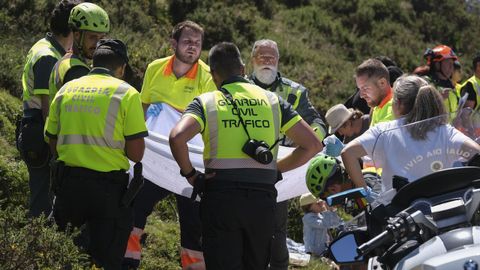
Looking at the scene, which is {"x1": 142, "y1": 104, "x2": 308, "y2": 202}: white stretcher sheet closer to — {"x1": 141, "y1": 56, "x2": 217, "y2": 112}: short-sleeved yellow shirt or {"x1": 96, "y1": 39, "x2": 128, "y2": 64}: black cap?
{"x1": 141, "y1": 56, "x2": 217, "y2": 112}: short-sleeved yellow shirt

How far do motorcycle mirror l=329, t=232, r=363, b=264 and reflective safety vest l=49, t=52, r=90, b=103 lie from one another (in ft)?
10.3

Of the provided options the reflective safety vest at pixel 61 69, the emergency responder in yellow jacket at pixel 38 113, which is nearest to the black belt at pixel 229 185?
the reflective safety vest at pixel 61 69

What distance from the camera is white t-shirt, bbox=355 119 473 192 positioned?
5.65 metres

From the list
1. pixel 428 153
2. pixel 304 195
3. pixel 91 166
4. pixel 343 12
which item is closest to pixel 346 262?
pixel 428 153

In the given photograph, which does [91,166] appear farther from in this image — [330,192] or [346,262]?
[346,262]

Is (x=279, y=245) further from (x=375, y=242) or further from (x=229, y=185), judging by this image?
A: (x=375, y=242)

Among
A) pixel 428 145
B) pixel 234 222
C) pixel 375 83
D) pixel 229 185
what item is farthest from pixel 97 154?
pixel 375 83

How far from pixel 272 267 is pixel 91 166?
2.27 meters

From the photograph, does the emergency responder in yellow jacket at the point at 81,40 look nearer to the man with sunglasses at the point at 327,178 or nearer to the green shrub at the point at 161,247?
the man with sunglasses at the point at 327,178

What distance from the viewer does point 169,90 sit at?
7.85 metres

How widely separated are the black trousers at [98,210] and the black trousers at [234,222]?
2.04ft

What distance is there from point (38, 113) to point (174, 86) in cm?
131

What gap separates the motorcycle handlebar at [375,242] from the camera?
13.4ft

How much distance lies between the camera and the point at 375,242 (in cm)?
411
